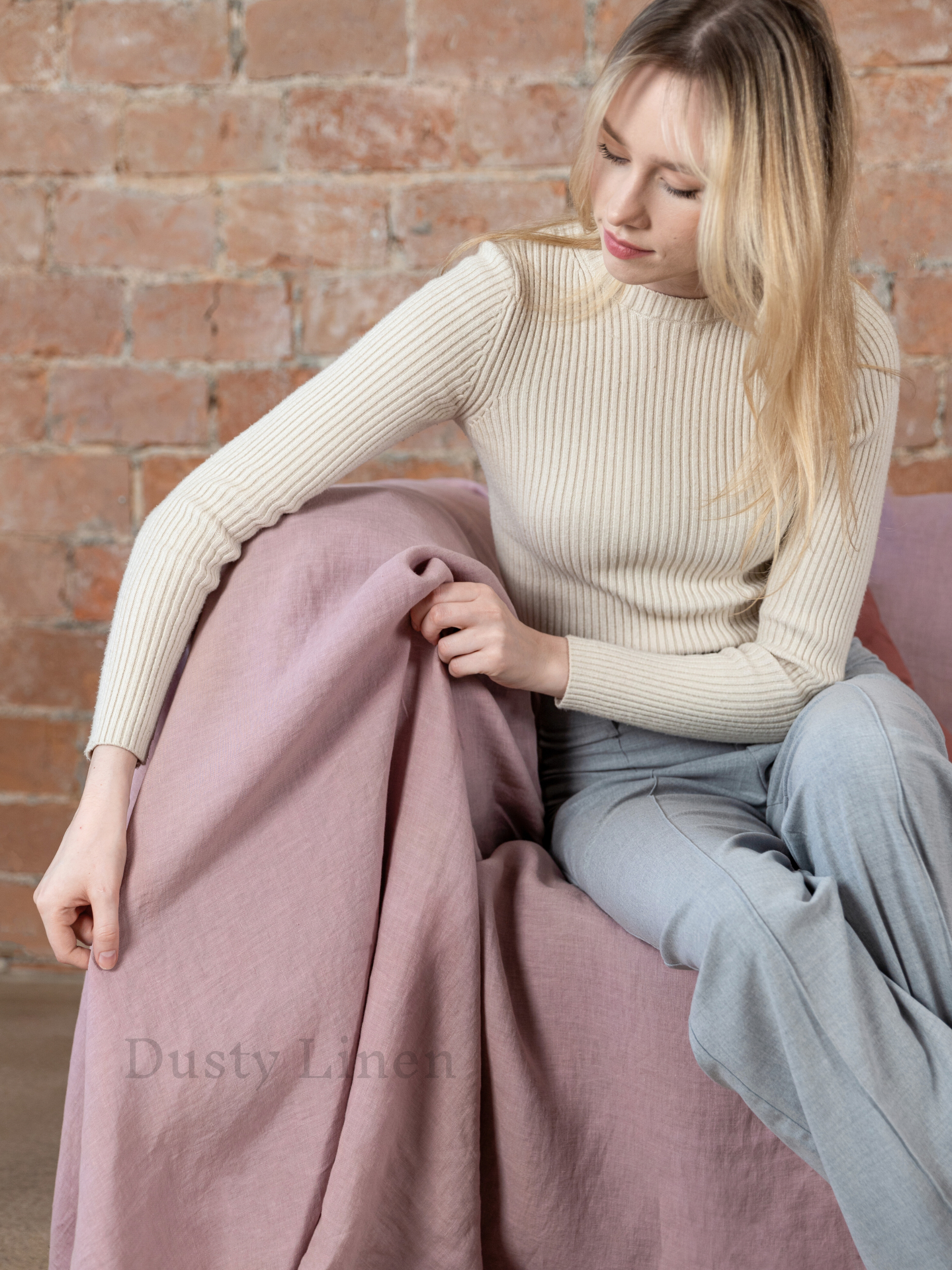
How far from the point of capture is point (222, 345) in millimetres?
1556

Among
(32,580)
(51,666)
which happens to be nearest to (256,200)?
(32,580)

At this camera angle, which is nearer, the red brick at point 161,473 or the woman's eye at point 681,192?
the woman's eye at point 681,192

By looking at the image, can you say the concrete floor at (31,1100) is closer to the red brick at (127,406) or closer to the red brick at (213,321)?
the red brick at (127,406)

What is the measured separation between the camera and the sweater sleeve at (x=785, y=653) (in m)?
0.97

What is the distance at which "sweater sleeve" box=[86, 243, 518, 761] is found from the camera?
0.81 metres

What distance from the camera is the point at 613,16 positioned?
Result: 1461 mm

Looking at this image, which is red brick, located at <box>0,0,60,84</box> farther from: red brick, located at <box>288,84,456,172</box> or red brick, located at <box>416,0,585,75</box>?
red brick, located at <box>416,0,585,75</box>

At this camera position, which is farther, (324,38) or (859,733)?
(324,38)

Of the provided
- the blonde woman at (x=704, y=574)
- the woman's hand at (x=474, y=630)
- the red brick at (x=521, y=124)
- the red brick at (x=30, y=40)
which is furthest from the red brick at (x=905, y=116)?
the red brick at (x=30, y=40)

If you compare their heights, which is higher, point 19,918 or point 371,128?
point 371,128

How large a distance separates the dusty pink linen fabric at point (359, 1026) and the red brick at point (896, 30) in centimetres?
112

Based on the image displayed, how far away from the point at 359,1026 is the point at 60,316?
1.21 meters

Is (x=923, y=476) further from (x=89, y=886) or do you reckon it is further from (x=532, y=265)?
(x=89, y=886)

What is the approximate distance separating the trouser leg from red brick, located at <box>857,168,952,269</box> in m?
0.88
